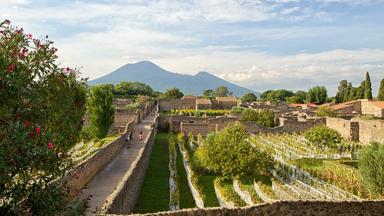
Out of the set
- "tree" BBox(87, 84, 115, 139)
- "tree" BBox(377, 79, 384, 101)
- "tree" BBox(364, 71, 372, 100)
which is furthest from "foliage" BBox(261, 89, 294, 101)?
"tree" BBox(87, 84, 115, 139)

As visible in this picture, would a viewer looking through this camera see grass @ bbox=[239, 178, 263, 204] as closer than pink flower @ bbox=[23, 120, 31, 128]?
No

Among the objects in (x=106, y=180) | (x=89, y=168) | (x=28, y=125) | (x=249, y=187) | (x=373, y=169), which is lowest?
(x=249, y=187)

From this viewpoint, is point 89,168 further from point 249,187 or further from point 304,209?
point 304,209

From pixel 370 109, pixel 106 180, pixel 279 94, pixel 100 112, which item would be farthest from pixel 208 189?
pixel 279 94

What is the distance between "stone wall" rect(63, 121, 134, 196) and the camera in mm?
14164

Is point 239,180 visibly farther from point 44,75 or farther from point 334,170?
point 44,75

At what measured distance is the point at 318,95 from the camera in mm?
111375

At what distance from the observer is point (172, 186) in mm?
21297

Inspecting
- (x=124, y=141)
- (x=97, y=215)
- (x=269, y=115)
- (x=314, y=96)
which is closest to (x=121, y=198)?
(x=97, y=215)

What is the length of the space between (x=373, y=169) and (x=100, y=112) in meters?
22.3

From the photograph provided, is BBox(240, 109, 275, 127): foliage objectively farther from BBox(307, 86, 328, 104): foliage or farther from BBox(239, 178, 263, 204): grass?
BBox(307, 86, 328, 104): foliage

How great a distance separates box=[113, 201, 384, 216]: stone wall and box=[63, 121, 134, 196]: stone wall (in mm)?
4786

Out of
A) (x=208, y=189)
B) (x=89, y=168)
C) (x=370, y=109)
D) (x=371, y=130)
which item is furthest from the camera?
(x=370, y=109)

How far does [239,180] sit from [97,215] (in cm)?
1495
